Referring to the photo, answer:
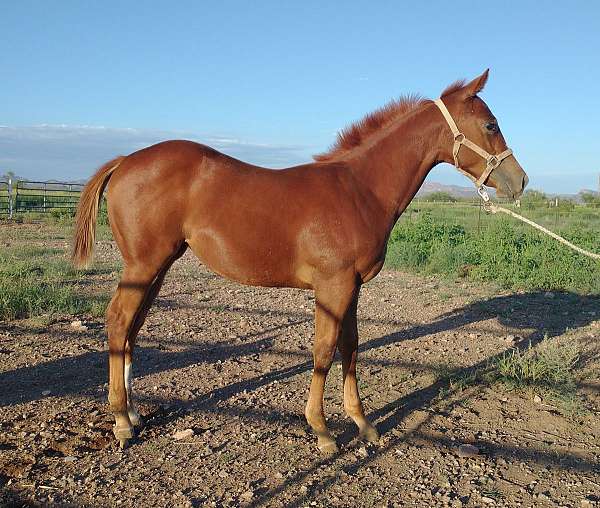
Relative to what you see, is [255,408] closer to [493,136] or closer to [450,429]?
[450,429]

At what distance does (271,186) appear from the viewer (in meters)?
3.91

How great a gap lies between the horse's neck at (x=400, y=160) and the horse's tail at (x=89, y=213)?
78.7 inches

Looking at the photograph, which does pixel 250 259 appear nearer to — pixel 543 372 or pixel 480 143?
pixel 480 143

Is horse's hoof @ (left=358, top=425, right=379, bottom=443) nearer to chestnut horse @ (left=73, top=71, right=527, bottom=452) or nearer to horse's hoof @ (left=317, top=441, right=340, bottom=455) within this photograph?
chestnut horse @ (left=73, top=71, right=527, bottom=452)

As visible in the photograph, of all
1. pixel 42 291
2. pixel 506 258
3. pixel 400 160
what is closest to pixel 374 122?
pixel 400 160

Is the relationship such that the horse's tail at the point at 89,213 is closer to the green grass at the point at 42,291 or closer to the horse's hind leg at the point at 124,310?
the horse's hind leg at the point at 124,310

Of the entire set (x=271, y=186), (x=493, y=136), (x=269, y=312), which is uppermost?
(x=493, y=136)

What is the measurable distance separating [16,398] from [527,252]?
9.67 metres

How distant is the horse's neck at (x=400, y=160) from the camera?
400 centimetres

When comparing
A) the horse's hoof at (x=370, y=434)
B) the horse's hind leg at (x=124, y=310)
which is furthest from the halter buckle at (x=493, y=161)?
the horse's hind leg at (x=124, y=310)

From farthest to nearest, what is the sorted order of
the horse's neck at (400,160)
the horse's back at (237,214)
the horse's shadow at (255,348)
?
the horse's shadow at (255,348) < the horse's neck at (400,160) < the horse's back at (237,214)

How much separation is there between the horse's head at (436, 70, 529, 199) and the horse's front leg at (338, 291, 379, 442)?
1.36 m

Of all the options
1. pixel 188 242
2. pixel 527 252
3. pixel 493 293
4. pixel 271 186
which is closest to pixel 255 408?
pixel 188 242

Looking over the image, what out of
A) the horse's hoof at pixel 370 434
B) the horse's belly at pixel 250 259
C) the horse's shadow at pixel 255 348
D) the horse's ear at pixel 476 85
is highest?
the horse's ear at pixel 476 85
